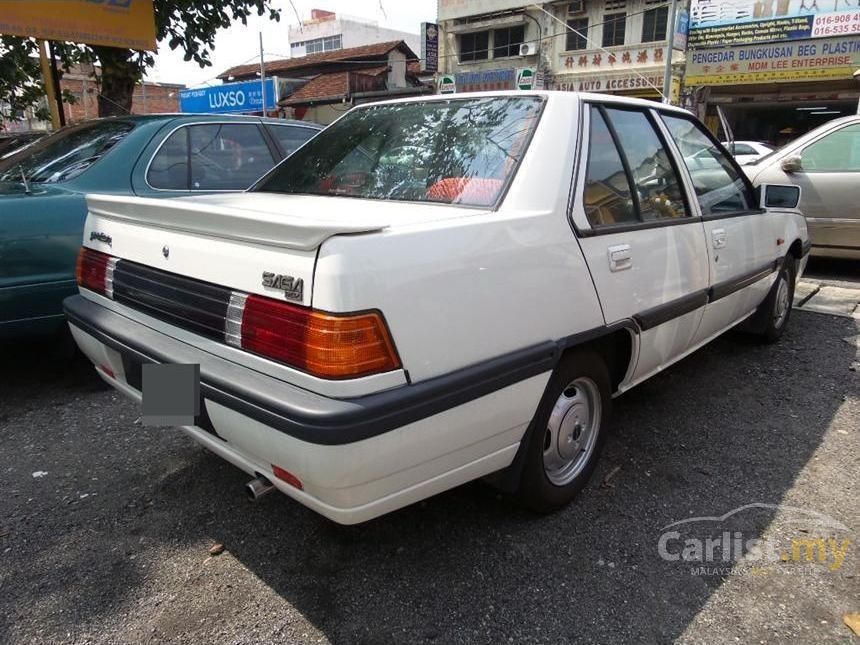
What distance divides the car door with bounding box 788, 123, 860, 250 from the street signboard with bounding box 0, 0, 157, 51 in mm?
7583

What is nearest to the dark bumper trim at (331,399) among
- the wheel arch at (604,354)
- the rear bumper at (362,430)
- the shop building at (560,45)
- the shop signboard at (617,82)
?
the rear bumper at (362,430)

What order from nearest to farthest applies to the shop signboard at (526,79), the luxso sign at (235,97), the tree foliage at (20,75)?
the tree foliage at (20,75)
the shop signboard at (526,79)
the luxso sign at (235,97)

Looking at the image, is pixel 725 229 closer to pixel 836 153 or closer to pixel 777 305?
pixel 777 305

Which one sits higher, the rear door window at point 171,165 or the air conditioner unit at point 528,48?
the air conditioner unit at point 528,48

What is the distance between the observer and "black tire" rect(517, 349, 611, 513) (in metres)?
2.27

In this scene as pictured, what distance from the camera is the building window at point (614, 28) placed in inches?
886

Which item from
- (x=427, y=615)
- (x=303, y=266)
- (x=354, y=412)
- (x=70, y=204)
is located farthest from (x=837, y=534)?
(x=70, y=204)

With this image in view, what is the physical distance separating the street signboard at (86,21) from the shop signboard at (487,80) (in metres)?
18.3

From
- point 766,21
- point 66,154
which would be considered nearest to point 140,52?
point 66,154

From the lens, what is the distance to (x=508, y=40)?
84.4 ft

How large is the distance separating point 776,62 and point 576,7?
7.58 m

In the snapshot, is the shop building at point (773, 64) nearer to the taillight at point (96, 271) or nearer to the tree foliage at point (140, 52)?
the tree foliage at point (140, 52)

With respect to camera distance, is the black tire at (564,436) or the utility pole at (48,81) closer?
the black tire at (564,436)

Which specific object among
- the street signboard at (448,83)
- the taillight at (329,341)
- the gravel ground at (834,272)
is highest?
the street signboard at (448,83)
